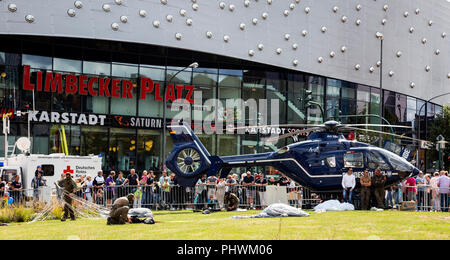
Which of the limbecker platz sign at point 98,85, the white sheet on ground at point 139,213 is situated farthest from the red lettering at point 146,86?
the white sheet on ground at point 139,213

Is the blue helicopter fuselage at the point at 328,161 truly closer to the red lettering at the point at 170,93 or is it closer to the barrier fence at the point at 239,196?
the barrier fence at the point at 239,196

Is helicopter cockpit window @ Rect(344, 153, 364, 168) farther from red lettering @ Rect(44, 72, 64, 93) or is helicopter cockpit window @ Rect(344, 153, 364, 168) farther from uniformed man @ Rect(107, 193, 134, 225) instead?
red lettering @ Rect(44, 72, 64, 93)

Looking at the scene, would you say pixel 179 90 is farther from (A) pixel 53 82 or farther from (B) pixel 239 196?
(B) pixel 239 196

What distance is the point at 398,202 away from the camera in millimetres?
24438

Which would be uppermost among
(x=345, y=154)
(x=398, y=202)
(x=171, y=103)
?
(x=171, y=103)

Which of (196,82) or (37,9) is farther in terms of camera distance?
(196,82)

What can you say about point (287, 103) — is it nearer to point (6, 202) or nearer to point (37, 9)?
point (37, 9)

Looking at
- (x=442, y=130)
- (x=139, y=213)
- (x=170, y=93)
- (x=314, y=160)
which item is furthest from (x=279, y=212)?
(x=442, y=130)

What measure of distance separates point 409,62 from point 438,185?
26556mm

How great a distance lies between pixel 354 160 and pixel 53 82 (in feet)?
69.4

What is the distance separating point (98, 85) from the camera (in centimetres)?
3772

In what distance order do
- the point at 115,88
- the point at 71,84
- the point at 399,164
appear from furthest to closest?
the point at 115,88
the point at 71,84
the point at 399,164

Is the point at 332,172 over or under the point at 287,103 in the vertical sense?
under
